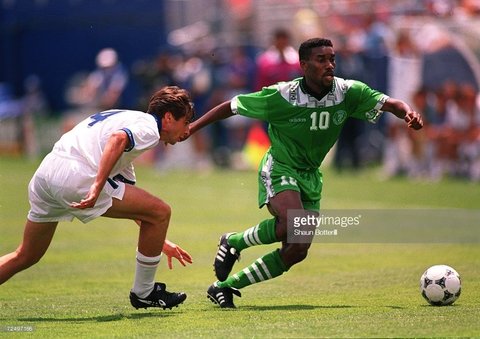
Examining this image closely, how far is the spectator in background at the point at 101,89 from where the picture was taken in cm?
3000

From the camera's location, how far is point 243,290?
1048cm

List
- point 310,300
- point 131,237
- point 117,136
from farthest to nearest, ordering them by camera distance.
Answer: point 131,237, point 310,300, point 117,136

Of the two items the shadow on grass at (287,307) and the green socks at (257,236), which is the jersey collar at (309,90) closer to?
the green socks at (257,236)

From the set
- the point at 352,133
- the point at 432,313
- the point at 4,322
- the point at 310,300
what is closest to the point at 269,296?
the point at 310,300

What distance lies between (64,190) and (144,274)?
38.8 inches

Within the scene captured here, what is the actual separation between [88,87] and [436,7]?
11.5 m

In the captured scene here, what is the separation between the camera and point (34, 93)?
108ft

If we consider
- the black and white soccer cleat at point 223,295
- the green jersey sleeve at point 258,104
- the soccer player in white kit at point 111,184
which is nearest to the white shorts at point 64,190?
the soccer player in white kit at point 111,184

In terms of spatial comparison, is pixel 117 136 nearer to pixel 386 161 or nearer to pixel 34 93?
pixel 386 161

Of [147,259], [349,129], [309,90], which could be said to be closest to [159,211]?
[147,259]

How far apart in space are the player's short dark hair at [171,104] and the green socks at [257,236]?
1152 millimetres

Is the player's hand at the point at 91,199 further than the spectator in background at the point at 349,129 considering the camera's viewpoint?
No

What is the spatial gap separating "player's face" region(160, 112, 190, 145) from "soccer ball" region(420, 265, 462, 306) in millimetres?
2335

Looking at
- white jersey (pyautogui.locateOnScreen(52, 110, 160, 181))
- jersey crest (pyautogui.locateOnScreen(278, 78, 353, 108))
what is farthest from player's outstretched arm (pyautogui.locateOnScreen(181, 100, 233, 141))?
white jersey (pyautogui.locateOnScreen(52, 110, 160, 181))
